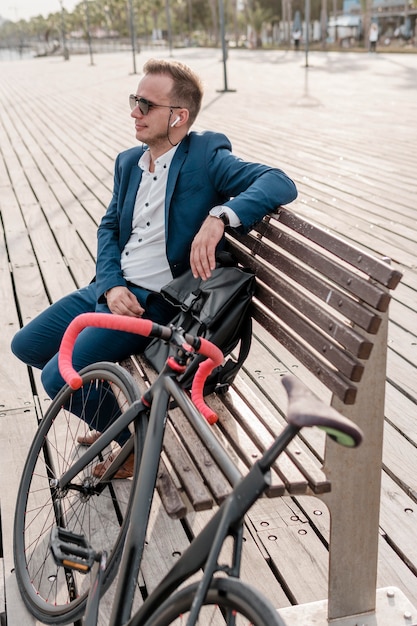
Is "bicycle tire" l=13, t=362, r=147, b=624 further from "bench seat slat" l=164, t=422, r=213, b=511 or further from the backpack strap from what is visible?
the backpack strap

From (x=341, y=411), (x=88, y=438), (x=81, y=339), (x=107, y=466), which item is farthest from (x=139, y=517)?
(x=88, y=438)

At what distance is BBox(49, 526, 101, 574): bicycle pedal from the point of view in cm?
210

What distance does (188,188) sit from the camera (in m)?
3.01

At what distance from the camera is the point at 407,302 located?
4.76 metres

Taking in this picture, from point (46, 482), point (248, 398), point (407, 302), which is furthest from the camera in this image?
point (407, 302)

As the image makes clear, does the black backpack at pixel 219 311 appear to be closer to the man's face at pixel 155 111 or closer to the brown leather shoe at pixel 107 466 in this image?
the brown leather shoe at pixel 107 466

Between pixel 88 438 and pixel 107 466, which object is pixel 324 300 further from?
pixel 88 438

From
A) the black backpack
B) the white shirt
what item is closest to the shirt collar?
the white shirt

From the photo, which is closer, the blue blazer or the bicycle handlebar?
the bicycle handlebar

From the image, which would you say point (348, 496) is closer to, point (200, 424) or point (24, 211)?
point (200, 424)

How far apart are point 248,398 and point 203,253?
0.50 meters

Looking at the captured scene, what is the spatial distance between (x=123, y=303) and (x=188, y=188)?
0.49 meters

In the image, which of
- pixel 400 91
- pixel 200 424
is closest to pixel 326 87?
pixel 400 91

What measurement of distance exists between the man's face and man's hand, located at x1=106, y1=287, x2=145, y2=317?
567mm
